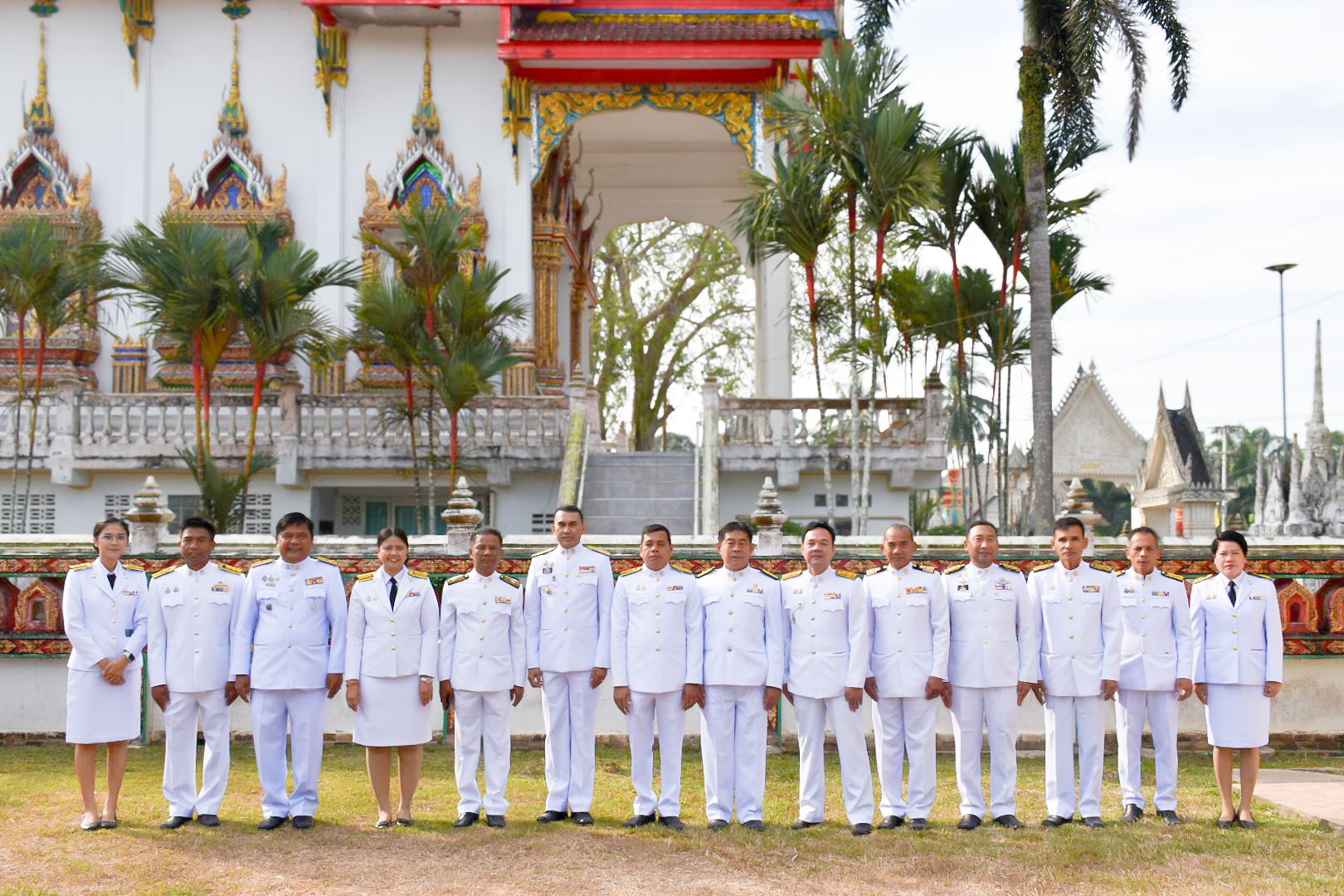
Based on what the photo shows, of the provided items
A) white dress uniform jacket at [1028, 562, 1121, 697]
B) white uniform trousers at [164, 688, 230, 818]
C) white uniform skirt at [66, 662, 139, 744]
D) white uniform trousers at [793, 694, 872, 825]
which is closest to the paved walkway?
white dress uniform jacket at [1028, 562, 1121, 697]

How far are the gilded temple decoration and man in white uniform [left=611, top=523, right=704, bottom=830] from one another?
455 inches

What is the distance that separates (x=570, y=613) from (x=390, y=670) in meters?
0.90

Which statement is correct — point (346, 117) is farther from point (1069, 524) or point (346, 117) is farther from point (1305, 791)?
point (1305, 791)

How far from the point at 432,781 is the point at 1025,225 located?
9468 mm

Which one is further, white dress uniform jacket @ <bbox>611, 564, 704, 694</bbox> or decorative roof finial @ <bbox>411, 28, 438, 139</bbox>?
decorative roof finial @ <bbox>411, 28, 438, 139</bbox>

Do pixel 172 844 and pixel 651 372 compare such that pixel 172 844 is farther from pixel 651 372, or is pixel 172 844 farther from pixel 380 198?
pixel 651 372

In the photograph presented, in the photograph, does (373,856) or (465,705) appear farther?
(465,705)

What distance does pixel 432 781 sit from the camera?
725 cm

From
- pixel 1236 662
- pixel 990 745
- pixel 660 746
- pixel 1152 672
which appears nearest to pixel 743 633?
pixel 660 746

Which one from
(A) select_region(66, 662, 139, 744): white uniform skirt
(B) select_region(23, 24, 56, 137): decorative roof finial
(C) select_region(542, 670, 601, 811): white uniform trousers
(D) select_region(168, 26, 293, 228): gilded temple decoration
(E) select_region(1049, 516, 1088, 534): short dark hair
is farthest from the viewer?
(B) select_region(23, 24, 56, 137): decorative roof finial

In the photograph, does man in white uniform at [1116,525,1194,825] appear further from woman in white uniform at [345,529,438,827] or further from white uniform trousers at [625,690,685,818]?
woman in white uniform at [345,529,438,827]

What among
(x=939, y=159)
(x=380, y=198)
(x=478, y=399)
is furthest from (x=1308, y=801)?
(x=380, y=198)

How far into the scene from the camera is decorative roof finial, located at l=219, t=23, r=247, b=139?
1650 cm

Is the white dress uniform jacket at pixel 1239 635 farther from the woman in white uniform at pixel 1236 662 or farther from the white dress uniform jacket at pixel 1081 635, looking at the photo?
the white dress uniform jacket at pixel 1081 635
